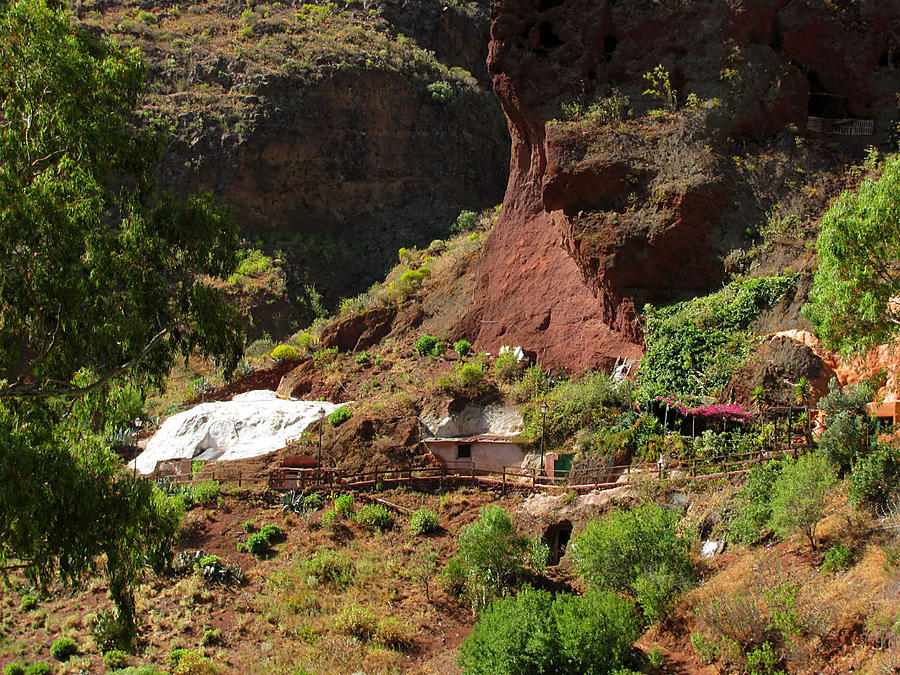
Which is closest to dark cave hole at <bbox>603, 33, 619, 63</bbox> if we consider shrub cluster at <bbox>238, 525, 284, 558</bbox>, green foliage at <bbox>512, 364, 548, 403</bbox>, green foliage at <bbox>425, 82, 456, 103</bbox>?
green foliage at <bbox>512, 364, 548, 403</bbox>

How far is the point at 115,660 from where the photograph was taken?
752 inches

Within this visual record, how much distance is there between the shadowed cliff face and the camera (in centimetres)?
2805

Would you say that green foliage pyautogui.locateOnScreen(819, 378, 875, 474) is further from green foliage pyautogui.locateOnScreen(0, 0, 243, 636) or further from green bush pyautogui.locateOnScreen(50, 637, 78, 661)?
green bush pyautogui.locateOnScreen(50, 637, 78, 661)

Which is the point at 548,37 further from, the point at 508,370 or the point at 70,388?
the point at 70,388

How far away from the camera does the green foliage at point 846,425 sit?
1805 centimetres

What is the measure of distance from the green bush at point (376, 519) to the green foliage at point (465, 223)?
2921cm

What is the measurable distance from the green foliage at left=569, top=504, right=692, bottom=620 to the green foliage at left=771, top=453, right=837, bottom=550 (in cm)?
215

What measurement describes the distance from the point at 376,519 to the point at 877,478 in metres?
12.9

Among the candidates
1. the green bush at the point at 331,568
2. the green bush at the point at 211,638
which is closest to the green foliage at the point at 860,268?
the green bush at the point at 331,568

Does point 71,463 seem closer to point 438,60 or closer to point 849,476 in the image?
point 849,476

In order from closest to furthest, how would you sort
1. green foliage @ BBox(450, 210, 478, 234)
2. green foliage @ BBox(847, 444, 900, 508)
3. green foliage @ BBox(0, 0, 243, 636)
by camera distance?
green foliage @ BBox(0, 0, 243, 636), green foliage @ BBox(847, 444, 900, 508), green foliage @ BBox(450, 210, 478, 234)

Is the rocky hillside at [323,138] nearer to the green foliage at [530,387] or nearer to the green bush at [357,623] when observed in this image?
the green foliage at [530,387]

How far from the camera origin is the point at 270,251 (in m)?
52.4

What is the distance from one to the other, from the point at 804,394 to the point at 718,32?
14398 millimetres
